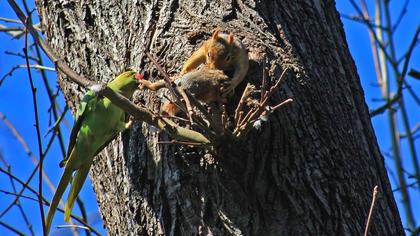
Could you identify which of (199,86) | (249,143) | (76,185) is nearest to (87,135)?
(76,185)

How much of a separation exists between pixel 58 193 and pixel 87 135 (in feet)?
1.33

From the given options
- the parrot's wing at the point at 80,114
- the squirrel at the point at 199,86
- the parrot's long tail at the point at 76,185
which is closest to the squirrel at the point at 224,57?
the squirrel at the point at 199,86

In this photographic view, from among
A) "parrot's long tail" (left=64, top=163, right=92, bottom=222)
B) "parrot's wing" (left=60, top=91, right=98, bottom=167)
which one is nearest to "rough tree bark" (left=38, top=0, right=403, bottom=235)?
"parrot's wing" (left=60, top=91, right=98, bottom=167)

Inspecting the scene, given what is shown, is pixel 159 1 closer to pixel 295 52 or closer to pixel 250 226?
pixel 295 52

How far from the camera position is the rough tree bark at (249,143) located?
2658mm

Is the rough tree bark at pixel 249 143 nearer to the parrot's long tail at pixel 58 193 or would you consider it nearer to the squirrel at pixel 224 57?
the squirrel at pixel 224 57

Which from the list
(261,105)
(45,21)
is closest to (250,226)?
(261,105)

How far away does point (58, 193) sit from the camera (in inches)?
126

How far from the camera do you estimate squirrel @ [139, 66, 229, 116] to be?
2.78 meters

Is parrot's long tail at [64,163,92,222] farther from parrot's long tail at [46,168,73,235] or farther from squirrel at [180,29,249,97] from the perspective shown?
squirrel at [180,29,249,97]

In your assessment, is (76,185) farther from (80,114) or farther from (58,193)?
(80,114)

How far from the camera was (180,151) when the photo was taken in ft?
9.09

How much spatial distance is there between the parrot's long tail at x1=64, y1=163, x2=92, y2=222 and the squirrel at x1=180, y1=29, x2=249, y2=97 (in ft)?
2.78

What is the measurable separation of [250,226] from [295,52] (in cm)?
85
